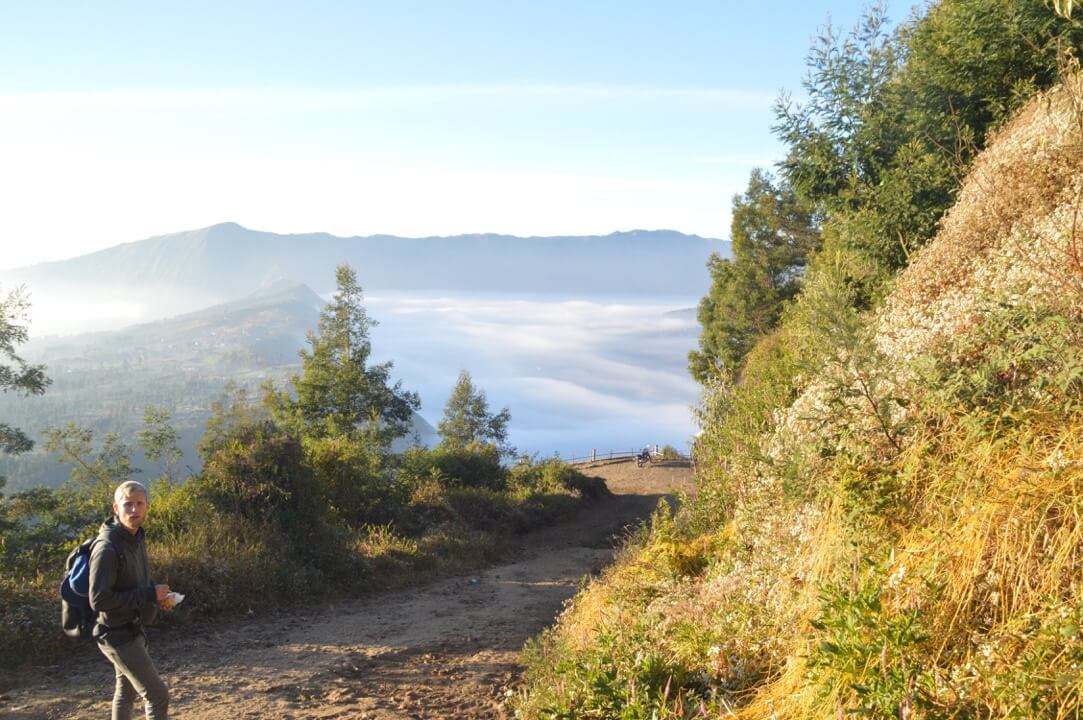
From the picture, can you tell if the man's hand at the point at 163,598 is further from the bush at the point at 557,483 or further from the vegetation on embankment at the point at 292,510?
the bush at the point at 557,483

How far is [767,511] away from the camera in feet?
21.9

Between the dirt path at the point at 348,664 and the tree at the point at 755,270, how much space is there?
3059 cm

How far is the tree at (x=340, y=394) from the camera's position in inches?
1282

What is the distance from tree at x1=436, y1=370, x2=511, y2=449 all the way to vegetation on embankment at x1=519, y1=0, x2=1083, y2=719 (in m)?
45.7

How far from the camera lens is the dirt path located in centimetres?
689

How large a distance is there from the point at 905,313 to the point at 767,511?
2.67 meters

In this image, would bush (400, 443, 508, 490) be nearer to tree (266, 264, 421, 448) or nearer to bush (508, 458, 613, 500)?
bush (508, 458, 613, 500)

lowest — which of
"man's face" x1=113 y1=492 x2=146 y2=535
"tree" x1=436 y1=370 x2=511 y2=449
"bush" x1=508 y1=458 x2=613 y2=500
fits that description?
"bush" x1=508 y1=458 x2=613 y2=500

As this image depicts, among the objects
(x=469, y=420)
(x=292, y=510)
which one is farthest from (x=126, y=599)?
(x=469, y=420)

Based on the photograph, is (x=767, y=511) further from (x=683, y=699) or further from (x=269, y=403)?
(x=269, y=403)

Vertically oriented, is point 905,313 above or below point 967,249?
below

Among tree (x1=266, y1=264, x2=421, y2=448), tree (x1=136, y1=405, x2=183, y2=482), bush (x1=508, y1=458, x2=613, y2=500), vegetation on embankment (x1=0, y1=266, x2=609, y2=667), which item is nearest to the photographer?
vegetation on embankment (x1=0, y1=266, x2=609, y2=667)

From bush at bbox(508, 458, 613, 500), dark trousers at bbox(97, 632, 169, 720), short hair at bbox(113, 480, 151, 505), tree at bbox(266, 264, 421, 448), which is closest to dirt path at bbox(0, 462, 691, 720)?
dark trousers at bbox(97, 632, 169, 720)

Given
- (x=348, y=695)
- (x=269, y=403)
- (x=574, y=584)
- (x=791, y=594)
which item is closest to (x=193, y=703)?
(x=348, y=695)
